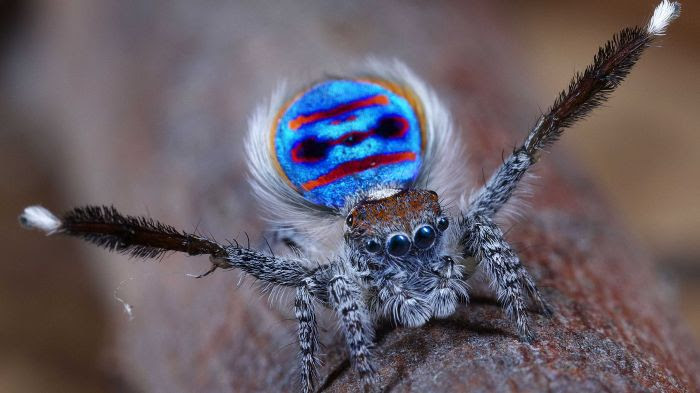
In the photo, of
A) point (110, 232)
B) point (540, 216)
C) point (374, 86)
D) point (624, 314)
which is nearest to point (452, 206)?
point (540, 216)

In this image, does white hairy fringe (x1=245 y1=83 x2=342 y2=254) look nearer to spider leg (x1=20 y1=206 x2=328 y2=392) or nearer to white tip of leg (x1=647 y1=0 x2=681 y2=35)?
spider leg (x1=20 y1=206 x2=328 y2=392)

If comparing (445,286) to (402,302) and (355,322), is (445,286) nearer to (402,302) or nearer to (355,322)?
(402,302)

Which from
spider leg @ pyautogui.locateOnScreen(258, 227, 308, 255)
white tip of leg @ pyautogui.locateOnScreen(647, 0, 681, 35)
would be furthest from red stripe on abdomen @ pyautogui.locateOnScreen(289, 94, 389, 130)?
white tip of leg @ pyautogui.locateOnScreen(647, 0, 681, 35)

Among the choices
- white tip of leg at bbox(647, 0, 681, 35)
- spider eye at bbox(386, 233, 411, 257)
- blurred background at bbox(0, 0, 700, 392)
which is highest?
blurred background at bbox(0, 0, 700, 392)

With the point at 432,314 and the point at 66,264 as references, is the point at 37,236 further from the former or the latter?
the point at 432,314

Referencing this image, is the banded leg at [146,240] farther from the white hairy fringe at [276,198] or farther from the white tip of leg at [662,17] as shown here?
the white tip of leg at [662,17]

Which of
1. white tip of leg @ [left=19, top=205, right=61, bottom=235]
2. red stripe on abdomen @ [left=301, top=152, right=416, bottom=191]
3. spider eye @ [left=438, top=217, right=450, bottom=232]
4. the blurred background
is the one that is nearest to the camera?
white tip of leg @ [left=19, top=205, right=61, bottom=235]

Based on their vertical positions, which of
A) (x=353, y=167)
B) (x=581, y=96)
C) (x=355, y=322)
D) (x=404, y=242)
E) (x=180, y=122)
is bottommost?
(x=355, y=322)

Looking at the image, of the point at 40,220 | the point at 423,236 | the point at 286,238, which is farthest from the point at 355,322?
the point at 40,220
